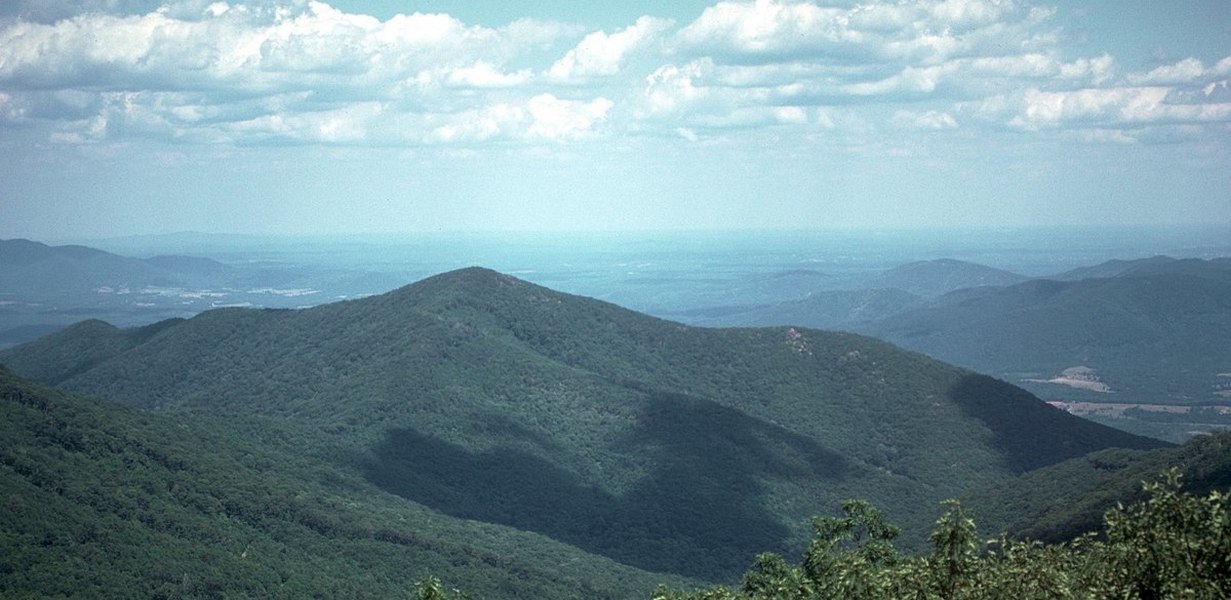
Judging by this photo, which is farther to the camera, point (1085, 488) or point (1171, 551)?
point (1085, 488)

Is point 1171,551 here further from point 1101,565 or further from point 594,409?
point 594,409

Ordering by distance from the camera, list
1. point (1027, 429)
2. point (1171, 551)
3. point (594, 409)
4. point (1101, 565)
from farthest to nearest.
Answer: point (1027, 429) < point (594, 409) < point (1101, 565) < point (1171, 551)

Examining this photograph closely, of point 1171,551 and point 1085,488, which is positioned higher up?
point 1171,551

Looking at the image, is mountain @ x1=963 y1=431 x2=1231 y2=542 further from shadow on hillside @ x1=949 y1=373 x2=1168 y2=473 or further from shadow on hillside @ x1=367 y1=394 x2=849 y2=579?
shadow on hillside @ x1=949 y1=373 x2=1168 y2=473

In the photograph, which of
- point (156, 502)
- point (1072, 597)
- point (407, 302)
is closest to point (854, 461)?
point (407, 302)

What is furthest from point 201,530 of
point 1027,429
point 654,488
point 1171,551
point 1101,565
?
point 1027,429

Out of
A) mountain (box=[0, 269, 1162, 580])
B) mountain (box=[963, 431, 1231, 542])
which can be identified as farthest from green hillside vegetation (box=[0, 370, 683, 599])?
mountain (box=[963, 431, 1231, 542])
